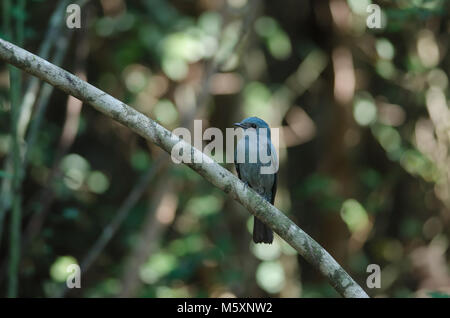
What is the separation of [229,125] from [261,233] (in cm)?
281

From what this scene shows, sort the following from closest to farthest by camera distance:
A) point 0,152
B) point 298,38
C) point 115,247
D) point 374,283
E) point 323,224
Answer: point 374,283, point 0,152, point 323,224, point 115,247, point 298,38

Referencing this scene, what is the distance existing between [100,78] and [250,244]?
123 inches

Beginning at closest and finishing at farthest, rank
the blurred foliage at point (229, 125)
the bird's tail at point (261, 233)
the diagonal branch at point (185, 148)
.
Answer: the diagonal branch at point (185, 148) → the bird's tail at point (261, 233) → the blurred foliage at point (229, 125)

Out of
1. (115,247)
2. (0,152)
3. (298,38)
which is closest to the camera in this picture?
(0,152)

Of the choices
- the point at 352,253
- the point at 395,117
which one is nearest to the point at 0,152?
the point at 352,253

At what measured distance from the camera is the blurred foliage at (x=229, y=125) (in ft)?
22.1

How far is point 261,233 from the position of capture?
466 centimetres

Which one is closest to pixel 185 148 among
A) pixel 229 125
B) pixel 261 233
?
pixel 261 233

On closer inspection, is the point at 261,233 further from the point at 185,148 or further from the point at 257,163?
the point at 185,148

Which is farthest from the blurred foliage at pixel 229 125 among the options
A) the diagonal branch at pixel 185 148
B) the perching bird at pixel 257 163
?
the diagonal branch at pixel 185 148

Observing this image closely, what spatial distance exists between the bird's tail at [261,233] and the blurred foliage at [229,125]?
186 cm

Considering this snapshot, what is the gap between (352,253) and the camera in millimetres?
7281

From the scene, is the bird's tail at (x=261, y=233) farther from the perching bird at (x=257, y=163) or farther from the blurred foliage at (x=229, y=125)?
the blurred foliage at (x=229, y=125)
